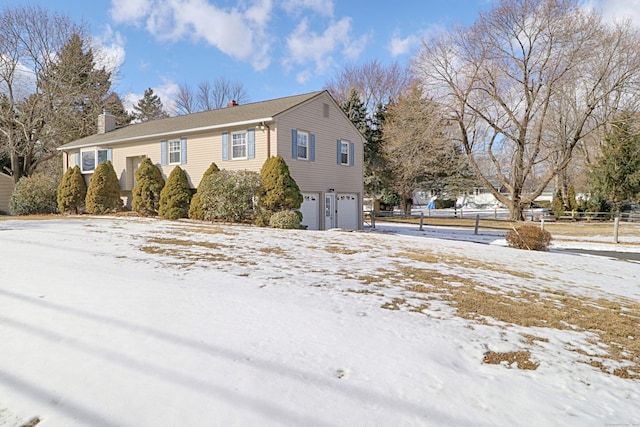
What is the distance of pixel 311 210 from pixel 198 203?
4.89 m

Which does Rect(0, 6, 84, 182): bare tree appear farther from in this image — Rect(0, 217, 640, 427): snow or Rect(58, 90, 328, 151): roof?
Rect(0, 217, 640, 427): snow

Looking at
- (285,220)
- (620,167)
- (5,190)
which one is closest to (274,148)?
(285,220)

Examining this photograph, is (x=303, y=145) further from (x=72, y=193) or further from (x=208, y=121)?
(x=72, y=193)

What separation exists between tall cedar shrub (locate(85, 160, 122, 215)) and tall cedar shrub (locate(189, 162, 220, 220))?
18.8 ft

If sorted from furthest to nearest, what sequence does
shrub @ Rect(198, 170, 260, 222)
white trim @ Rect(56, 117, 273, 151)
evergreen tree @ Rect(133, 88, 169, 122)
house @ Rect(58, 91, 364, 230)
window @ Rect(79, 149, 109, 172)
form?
1. evergreen tree @ Rect(133, 88, 169, 122)
2. window @ Rect(79, 149, 109, 172)
3. house @ Rect(58, 91, 364, 230)
4. white trim @ Rect(56, 117, 273, 151)
5. shrub @ Rect(198, 170, 260, 222)

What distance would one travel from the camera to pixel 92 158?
22000mm

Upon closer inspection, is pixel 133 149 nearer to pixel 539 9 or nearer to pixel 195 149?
pixel 195 149

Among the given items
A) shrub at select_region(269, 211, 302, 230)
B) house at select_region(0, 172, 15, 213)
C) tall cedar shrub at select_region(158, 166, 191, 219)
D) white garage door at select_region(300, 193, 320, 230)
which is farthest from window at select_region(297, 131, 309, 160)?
house at select_region(0, 172, 15, 213)

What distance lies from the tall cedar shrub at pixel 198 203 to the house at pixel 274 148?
0.45m

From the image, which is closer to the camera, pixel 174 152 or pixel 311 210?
pixel 311 210

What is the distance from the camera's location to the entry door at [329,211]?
60.2ft

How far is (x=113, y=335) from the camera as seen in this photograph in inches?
138

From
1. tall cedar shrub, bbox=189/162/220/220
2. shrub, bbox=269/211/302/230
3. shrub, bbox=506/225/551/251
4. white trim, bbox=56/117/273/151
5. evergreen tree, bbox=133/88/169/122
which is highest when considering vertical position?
evergreen tree, bbox=133/88/169/122

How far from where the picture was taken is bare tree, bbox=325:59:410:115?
39469mm
